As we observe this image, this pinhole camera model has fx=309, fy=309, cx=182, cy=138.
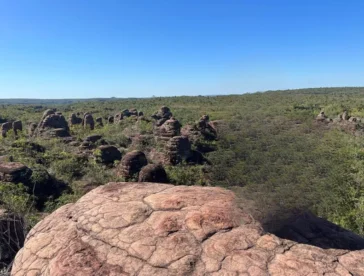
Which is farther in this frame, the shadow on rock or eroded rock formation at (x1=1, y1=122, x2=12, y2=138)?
eroded rock formation at (x1=1, y1=122, x2=12, y2=138)

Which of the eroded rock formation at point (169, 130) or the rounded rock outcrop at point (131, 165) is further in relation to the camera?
the eroded rock formation at point (169, 130)

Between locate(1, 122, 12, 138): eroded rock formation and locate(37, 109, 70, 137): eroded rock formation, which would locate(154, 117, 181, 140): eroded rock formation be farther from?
locate(1, 122, 12, 138): eroded rock formation

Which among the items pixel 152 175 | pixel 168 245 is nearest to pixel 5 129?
pixel 152 175

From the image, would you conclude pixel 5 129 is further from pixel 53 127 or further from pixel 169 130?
pixel 169 130

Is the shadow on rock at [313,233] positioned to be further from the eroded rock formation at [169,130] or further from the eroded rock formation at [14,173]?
the eroded rock formation at [169,130]

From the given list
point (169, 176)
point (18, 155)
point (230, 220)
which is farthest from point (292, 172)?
point (18, 155)

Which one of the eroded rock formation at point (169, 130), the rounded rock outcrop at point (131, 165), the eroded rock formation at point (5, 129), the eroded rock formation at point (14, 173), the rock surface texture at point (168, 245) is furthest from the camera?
the eroded rock formation at point (5, 129)

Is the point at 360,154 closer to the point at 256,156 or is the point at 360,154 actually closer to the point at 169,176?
the point at 256,156

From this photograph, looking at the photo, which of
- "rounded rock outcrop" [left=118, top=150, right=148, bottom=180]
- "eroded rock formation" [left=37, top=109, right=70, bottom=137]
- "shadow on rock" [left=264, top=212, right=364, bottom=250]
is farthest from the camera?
"eroded rock formation" [left=37, top=109, right=70, bottom=137]

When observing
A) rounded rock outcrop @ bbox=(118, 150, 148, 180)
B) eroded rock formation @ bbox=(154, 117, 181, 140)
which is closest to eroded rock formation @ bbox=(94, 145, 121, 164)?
rounded rock outcrop @ bbox=(118, 150, 148, 180)

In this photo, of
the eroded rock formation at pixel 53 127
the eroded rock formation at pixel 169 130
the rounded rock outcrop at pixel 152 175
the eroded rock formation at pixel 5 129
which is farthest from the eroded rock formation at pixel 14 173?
the eroded rock formation at pixel 5 129
